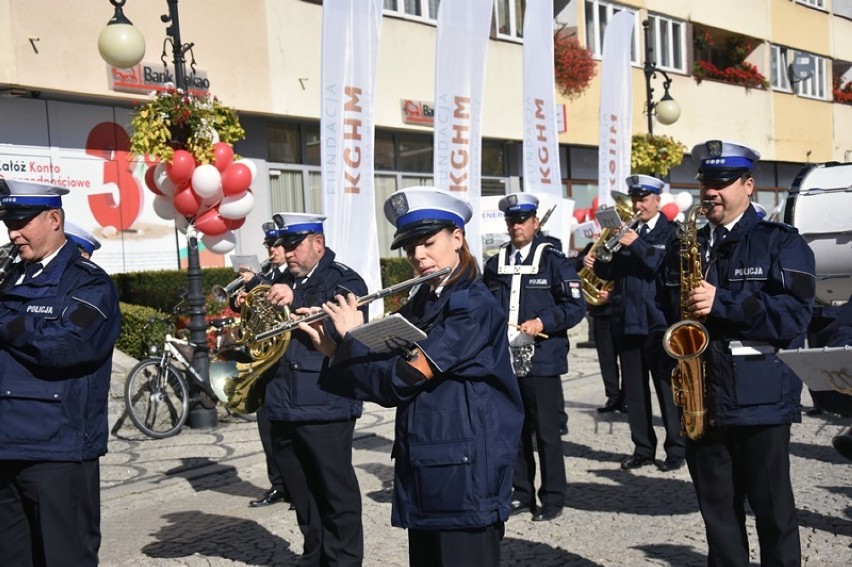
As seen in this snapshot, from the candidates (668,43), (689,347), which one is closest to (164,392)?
(689,347)

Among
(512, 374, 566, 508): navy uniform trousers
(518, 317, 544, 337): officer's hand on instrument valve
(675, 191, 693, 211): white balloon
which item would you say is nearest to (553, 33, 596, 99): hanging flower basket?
(675, 191, 693, 211): white balloon

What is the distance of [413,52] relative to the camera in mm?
20422

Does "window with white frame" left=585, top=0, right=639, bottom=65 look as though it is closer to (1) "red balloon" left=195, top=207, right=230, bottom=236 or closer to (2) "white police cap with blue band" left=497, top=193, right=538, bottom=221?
(1) "red balloon" left=195, top=207, right=230, bottom=236

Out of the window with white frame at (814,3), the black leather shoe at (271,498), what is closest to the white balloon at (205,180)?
the black leather shoe at (271,498)

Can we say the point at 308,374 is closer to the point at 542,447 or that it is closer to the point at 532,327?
the point at 532,327

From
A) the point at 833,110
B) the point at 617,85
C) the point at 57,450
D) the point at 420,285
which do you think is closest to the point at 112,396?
the point at 57,450

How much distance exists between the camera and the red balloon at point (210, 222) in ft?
38.9

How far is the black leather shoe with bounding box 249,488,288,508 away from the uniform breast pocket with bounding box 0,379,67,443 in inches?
136

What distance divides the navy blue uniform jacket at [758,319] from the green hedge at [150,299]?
8645mm

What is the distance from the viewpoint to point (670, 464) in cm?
832

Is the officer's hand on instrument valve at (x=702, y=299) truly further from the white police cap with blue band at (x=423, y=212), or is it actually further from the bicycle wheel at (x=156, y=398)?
the bicycle wheel at (x=156, y=398)

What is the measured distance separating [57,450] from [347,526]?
1.70m

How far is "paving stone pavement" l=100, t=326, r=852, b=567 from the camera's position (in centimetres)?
620

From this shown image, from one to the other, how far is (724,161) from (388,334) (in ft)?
6.57
